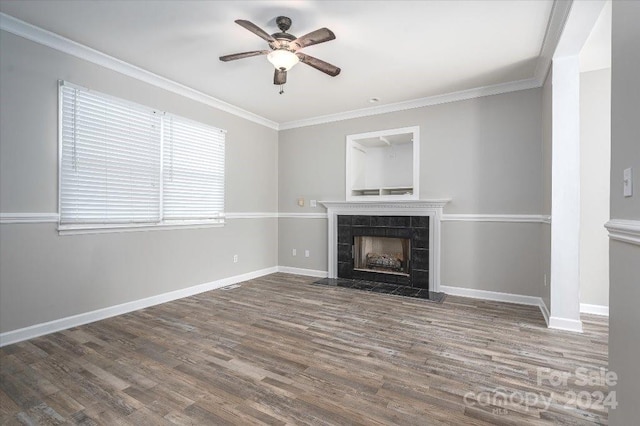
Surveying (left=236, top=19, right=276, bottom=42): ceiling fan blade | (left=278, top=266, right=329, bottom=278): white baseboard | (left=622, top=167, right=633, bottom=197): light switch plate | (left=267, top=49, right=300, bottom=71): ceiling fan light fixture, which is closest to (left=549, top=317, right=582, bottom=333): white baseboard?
(left=622, top=167, right=633, bottom=197): light switch plate

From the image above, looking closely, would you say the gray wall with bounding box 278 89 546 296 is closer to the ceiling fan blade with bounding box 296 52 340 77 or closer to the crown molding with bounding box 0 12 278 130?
the ceiling fan blade with bounding box 296 52 340 77

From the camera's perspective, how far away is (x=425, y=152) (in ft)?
14.6

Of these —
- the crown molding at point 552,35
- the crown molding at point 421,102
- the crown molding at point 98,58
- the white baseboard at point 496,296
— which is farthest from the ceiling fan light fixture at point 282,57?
the white baseboard at point 496,296

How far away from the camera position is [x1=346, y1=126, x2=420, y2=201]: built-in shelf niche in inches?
183

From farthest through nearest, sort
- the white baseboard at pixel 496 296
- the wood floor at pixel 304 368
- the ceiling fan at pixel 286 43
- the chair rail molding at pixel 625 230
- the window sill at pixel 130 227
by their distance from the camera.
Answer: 1. the white baseboard at pixel 496 296
2. the window sill at pixel 130 227
3. the ceiling fan at pixel 286 43
4. the wood floor at pixel 304 368
5. the chair rail molding at pixel 625 230

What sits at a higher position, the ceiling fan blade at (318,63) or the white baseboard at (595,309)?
the ceiling fan blade at (318,63)

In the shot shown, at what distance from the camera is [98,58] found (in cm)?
318

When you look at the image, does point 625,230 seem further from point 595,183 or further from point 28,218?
point 28,218

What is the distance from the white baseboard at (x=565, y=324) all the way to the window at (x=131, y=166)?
4.22 m

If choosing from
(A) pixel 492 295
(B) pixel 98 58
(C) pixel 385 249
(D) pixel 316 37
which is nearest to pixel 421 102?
(C) pixel 385 249

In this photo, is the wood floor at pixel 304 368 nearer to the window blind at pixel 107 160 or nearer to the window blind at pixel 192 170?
the window blind at pixel 107 160

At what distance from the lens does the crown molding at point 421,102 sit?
3.85 m

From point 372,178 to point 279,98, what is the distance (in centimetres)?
203

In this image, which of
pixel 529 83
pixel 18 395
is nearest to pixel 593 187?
pixel 529 83
